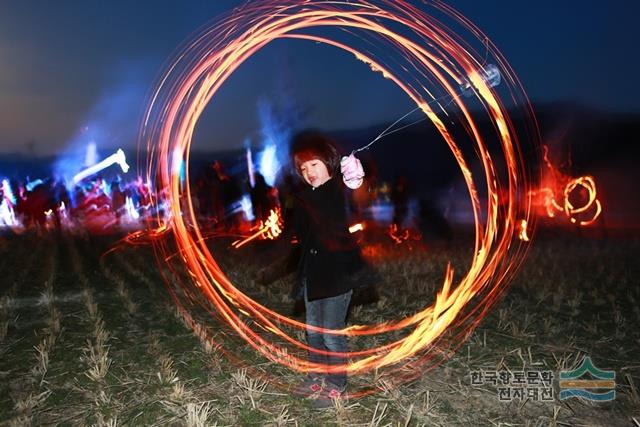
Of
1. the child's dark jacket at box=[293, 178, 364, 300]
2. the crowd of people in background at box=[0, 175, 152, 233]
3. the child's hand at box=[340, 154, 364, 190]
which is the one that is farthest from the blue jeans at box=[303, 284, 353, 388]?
the crowd of people in background at box=[0, 175, 152, 233]

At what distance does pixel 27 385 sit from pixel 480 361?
4269mm

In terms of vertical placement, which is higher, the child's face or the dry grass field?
the child's face

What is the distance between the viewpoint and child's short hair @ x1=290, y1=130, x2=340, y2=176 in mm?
3857

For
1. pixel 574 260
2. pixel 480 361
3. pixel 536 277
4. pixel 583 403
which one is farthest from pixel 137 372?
pixel 574 260

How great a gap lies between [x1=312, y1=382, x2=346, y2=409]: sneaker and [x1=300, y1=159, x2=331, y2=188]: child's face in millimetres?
1673

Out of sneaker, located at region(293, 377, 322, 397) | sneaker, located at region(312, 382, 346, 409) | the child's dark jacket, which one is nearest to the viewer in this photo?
the child's dark jacket

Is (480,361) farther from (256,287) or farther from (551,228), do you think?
(551,228)

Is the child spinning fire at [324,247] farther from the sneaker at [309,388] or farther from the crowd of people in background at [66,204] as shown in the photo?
the crowd of people in background at [66,204]

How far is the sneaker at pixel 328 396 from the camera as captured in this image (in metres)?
3.94

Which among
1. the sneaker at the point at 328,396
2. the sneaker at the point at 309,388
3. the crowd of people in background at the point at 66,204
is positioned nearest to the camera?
the sneaker at the point at 328,396

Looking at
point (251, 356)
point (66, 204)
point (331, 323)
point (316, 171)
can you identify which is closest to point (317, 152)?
point (316, 171)

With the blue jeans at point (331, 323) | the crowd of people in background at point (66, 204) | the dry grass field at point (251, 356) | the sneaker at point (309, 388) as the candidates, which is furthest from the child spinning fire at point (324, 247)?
the crowd of people in background at point (66, 204)

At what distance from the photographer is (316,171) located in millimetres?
3875

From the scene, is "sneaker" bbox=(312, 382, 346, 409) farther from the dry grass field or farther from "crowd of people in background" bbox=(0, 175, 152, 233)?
"crowd of people in background" bbox=(0, 175, 152, 233)
